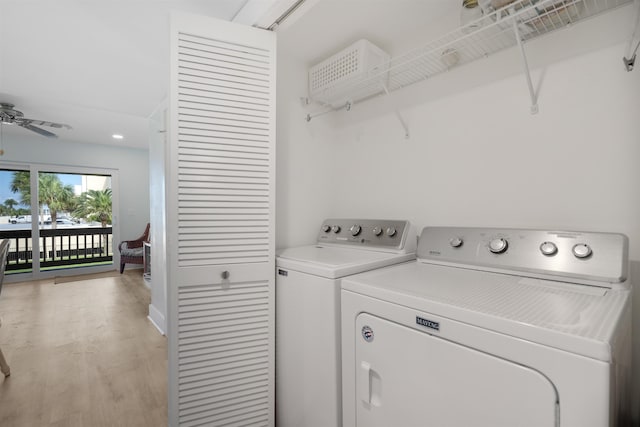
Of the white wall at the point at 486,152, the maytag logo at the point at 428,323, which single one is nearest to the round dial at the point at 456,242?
the white wall at the point at 486,152

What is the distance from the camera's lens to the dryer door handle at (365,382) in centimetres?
103

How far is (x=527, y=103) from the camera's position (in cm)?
133

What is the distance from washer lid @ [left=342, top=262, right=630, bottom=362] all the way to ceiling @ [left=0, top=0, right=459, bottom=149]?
123 centimetres

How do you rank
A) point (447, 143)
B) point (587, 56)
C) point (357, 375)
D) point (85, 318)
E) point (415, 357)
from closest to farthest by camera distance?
point (415, 357), point (357, 375), point (587, 56), point (447, 143), point (85, 318)

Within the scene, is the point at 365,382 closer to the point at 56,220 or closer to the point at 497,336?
the point at 497,336

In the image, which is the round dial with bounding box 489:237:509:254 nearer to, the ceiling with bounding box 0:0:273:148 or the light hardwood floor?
the ceiling with bounding box 0:0:273:148

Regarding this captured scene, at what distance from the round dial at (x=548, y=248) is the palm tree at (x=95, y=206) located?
7.10 m

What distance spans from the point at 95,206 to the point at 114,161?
1.13 metres

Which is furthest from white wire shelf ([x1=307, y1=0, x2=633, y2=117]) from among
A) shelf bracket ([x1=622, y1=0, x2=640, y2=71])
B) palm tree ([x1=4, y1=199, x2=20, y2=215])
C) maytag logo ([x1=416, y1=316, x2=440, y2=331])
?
palm tree ([x1=4, y1=199, x2=20, y2=215])

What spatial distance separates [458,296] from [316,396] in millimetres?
768

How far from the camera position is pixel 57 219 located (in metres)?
5.68

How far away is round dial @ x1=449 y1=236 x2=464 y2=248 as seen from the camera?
4.33 feet

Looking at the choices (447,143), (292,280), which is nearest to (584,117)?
(447,143)

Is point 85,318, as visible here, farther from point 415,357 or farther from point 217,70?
point 415,357
